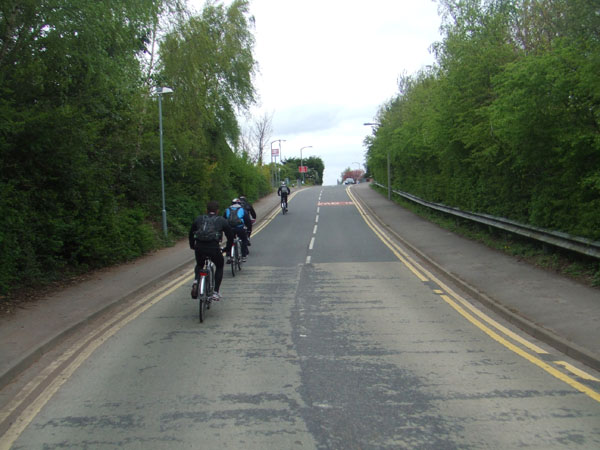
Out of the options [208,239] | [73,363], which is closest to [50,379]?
[73,363]

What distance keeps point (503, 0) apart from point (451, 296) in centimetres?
2011

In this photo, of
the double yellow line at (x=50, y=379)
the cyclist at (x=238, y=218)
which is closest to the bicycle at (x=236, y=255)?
the cyclist at (x=238, y=218)

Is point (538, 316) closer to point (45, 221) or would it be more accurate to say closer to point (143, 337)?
point (143, 337)

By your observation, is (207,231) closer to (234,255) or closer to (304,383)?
(304,383)

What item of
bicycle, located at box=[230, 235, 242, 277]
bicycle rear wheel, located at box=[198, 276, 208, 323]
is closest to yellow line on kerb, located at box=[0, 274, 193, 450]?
bicycle rear wheel, located at box=[198, 276, 208, 323]

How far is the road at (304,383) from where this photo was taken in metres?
4.23

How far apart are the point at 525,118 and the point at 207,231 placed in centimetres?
703

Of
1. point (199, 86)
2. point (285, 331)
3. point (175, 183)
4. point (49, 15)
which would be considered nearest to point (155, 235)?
point (175, 183)

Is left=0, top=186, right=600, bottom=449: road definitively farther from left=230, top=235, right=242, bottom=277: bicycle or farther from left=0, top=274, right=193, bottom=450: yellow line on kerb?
left=230, top=235, right=242, bottom=277: bicycle

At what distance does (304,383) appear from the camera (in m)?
5.44

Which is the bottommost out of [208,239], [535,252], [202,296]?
[535,252]

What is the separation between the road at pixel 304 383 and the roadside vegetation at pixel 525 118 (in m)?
3.82

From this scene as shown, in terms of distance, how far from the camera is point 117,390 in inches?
211

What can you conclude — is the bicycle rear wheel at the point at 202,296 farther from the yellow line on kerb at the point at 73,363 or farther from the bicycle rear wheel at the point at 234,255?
the bicycle rear wheel at the point at 234,255
